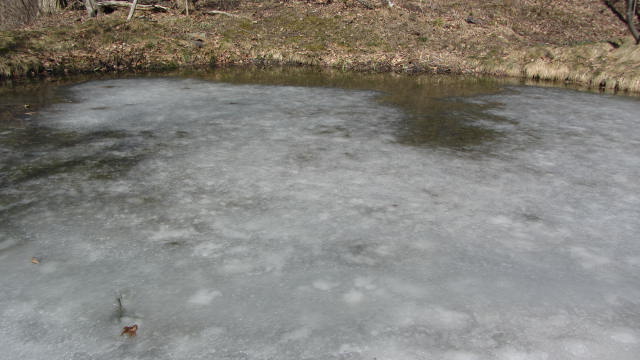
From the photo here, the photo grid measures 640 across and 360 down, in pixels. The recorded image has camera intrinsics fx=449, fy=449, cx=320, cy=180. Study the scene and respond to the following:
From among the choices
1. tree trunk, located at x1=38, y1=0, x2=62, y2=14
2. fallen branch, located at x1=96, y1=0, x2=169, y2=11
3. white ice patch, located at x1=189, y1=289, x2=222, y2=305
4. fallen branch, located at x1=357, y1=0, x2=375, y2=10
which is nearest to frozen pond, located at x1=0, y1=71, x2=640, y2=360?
white ice patch, located at x1=189, y1=289, x2=222, y2=305

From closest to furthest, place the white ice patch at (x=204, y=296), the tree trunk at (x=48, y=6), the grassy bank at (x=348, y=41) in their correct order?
the white ice patch at (x=204, y=296) < the grassy bank at (x=348, y=41) < the tree trunk at (x=48, y=6)

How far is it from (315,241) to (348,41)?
15678 mm

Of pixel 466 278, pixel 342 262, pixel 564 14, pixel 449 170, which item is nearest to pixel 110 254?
pixel 342 262

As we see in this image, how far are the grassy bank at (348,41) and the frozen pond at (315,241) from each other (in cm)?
756

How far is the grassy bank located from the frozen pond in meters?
7.56

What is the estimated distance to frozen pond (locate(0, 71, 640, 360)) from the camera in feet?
9.89

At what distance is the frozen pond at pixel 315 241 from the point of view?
3016 millimetres

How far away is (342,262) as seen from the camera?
12.7 ft

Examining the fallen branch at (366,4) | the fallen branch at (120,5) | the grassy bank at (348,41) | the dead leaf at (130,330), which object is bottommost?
the dead leaf at (130,330)

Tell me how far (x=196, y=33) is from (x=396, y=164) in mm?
14132

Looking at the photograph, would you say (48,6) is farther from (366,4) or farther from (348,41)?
(366,4)

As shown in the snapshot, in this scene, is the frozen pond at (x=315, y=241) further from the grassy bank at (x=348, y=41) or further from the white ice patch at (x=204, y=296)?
the grassy bank at (x=348, y=41)

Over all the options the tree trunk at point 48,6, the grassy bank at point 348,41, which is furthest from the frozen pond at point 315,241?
the tree trunk at point 48,6

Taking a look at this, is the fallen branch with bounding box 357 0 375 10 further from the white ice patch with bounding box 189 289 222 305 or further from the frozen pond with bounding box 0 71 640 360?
the white ice patch with bounding box 189 289 222 305
